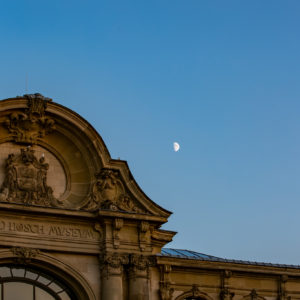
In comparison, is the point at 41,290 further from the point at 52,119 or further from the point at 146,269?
the point at 52,119

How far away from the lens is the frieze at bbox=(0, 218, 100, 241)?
3000 centimetres

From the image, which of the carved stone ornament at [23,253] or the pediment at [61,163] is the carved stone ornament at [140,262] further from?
the carved stone ornament at [23,253]

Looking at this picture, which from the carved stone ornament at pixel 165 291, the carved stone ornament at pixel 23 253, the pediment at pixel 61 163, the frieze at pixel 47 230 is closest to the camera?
the carved stone ornament at pixel 23 253

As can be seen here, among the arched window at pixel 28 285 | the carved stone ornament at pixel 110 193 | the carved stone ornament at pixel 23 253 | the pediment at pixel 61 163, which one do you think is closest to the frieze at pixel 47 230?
the carved stone ornament at pixel 23 253

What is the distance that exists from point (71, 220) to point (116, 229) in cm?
166

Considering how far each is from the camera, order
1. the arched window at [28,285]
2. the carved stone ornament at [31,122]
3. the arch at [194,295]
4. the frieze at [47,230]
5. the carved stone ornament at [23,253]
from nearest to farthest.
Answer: the carved stone ornament at [23,253] < the frieze at [47,230] < the arched window at [28,285] < the carved stone ornament at [31,122] < the arch at [194,295]

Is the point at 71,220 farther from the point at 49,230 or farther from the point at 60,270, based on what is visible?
the point at 60,270

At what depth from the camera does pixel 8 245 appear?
29.8 metres

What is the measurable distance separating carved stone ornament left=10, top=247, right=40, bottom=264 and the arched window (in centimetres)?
65

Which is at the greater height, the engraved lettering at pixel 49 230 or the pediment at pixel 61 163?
the pediment at pixel 61 163

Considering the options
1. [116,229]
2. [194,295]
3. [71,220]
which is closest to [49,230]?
[71,220]

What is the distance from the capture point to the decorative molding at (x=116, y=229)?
1229 inches

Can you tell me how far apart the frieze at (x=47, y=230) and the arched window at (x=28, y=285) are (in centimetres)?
133

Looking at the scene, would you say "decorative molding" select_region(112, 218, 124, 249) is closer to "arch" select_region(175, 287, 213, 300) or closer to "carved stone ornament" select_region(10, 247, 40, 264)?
"carved stone ornament" select_region(10, 247, 40, 264)
